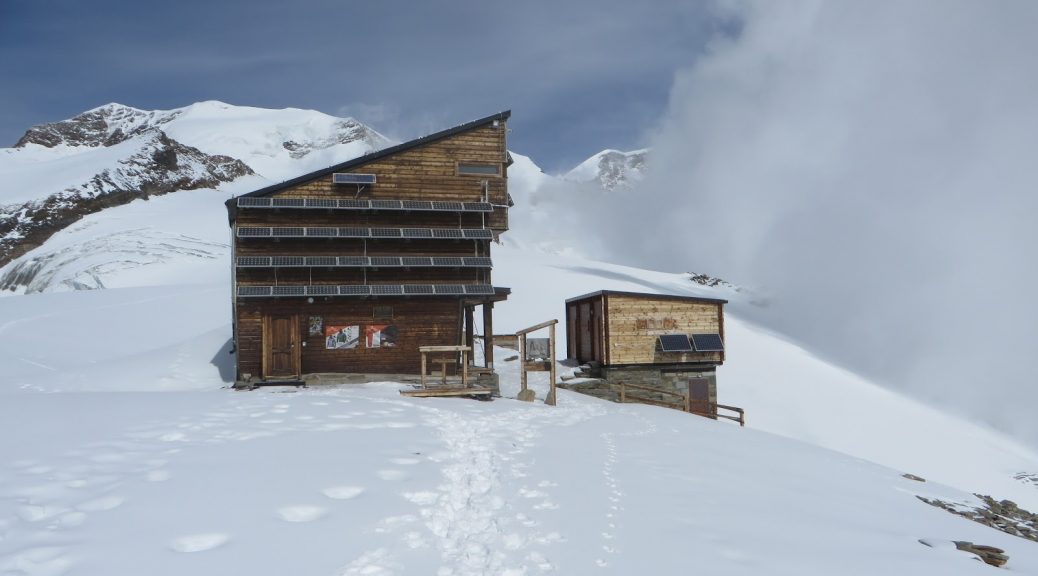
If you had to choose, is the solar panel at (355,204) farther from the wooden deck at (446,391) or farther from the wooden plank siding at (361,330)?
→ the wooden deck at (446,391)

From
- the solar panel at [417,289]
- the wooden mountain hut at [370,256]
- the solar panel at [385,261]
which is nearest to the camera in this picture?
the wooden mountain hut at [370,256]

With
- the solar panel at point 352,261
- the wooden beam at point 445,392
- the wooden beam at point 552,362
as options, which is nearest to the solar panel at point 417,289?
the solar panel at point 352,261

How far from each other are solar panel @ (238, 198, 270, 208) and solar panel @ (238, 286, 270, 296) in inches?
123

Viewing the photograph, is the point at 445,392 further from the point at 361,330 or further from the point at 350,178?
the point at 350,178

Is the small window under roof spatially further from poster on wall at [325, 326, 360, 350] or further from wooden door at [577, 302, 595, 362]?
wooden door at [577, 302, 595, 362]

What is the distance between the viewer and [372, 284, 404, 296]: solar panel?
25250mm

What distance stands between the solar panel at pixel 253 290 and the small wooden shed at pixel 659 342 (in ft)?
49.7

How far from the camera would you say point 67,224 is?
359 ft

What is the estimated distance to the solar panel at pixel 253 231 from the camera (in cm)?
2486

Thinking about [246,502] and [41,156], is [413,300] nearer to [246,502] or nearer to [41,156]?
[246,502]

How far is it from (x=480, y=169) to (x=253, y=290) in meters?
10.3

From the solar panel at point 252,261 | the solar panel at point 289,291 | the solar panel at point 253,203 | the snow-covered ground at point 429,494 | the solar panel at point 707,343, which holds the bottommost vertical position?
the snow-covered ground at point 429,494

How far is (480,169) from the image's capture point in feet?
90.5

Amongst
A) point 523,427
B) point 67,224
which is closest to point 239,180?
point 67,224
